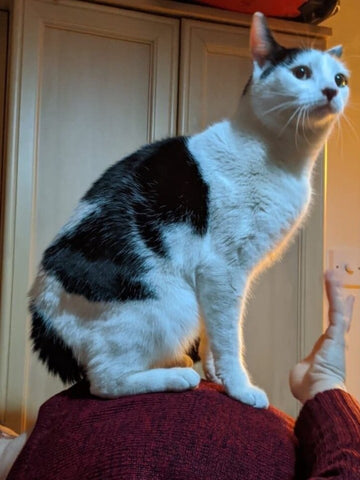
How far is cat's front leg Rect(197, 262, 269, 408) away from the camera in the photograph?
76 cm

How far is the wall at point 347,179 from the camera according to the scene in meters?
1.89

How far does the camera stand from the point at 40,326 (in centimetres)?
77

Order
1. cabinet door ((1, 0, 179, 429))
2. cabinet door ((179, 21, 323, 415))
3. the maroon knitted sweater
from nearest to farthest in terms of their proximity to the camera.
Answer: the maroon knitted sweater
cabinet door ((1, 0, 179, 429))
cabinet door ((179, 21, 323, 415))

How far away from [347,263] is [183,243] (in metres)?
1.27

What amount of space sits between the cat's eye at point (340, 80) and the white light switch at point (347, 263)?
1132 millimetres

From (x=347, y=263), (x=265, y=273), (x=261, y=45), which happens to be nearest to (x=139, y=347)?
(x=261, y=45)

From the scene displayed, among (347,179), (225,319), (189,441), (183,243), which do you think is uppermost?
(347,179)

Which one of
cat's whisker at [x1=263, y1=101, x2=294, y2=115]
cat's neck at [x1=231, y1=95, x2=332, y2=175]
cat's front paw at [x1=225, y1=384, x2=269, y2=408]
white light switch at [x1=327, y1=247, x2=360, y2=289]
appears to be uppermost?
cat's whisker at [x1=263, y1=101, x2=294, y2=115]

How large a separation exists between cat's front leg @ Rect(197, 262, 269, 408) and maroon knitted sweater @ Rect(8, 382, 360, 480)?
31mm

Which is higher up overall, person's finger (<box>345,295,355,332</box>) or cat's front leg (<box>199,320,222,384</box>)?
person's finger (<box>345,295,355,332</box>)

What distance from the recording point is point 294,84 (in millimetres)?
772

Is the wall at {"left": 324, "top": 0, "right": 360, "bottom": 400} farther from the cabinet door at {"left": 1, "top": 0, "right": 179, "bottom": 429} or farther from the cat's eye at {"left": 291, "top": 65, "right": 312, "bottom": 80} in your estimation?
the cat's eye at {"left": 291, "top": 65, "right": 312, "bottom": 80}

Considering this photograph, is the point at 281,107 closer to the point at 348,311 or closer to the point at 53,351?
the point at 348,311

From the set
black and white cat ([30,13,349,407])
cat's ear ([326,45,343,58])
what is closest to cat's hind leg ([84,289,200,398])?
black and white cat ([30,13,349,407])
